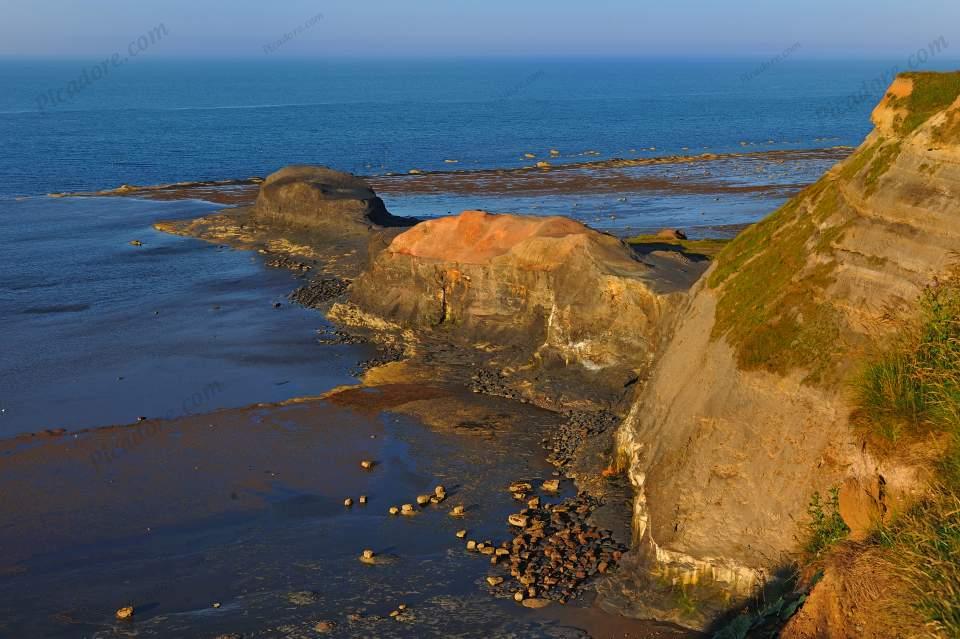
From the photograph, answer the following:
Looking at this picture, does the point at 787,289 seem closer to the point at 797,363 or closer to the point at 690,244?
the point at 797,363

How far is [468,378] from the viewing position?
3925 centimetres

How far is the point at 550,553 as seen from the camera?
2445cm

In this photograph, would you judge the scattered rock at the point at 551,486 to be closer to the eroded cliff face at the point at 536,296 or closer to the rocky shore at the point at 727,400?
the rocky shore at the point at 727,400

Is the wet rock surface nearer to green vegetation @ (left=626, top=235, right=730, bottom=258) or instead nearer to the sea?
the sea

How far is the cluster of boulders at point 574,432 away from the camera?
3122 centimetres

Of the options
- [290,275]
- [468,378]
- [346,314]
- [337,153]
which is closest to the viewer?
[468,378]

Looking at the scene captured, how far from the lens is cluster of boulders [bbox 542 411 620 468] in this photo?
31.2 meters

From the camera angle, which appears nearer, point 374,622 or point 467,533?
point 374,622

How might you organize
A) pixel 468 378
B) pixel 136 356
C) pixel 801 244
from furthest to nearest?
pixel 136 356, pixel 468 378, pixel 801 244

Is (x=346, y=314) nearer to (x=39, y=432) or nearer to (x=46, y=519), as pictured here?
(x=39, y=432)

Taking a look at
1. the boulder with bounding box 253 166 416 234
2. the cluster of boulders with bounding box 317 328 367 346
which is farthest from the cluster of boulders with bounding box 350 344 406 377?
the boulder with bounding box 253 166 416 234

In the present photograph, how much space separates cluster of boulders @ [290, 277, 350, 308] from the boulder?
9.76 m

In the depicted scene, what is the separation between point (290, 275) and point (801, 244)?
40.2 m

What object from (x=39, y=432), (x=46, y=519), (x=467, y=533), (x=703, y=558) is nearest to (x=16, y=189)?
(x=39, y=432)
